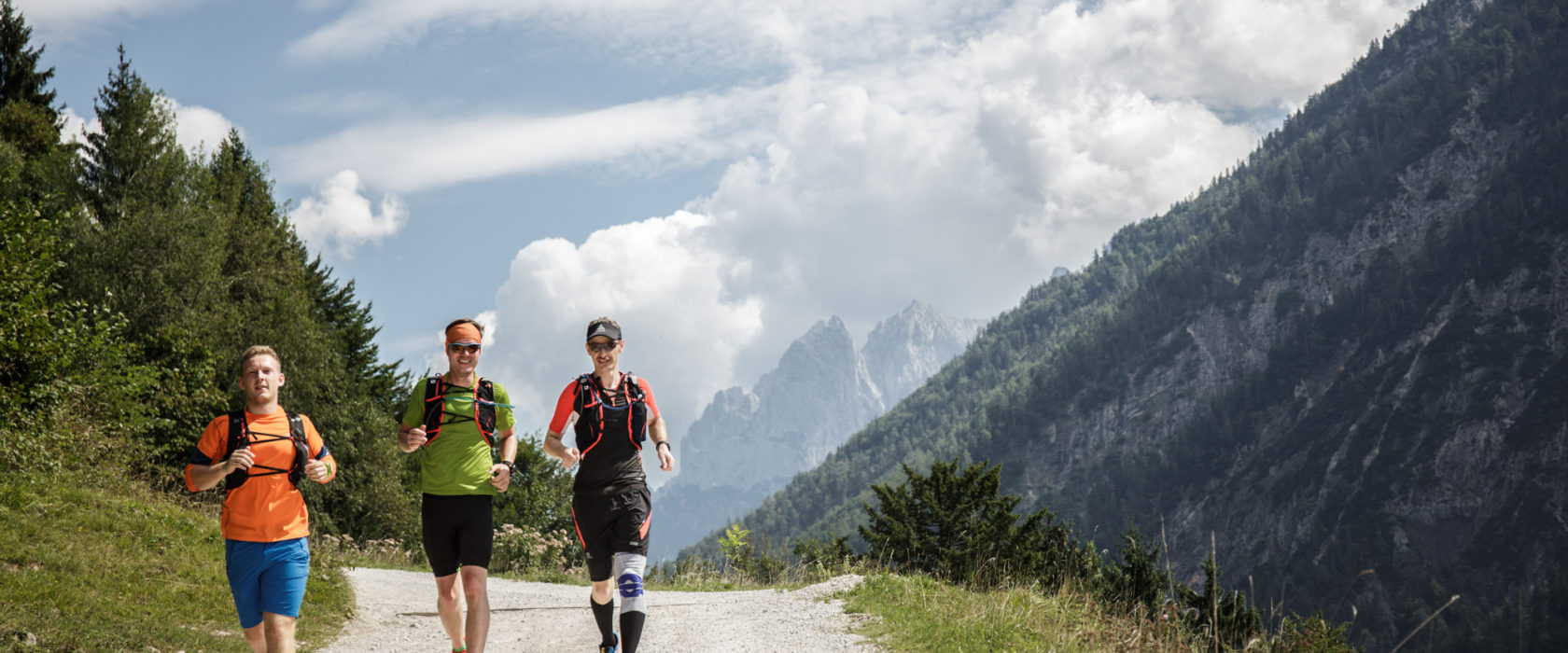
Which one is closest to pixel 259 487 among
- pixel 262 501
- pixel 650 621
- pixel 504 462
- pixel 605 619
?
pixel 262 501

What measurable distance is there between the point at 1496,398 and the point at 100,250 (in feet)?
715

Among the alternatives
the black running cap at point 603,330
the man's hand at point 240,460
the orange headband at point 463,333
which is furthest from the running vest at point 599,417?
the man's hand at point 240,460

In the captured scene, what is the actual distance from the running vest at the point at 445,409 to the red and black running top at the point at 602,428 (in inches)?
19.3

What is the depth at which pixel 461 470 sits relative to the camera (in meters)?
7.37

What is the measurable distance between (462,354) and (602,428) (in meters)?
A: 1.21

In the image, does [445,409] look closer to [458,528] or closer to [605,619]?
A: [458,528]

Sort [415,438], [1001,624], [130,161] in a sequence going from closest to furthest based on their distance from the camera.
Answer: [415,438] < [1001,624] < [130,161]

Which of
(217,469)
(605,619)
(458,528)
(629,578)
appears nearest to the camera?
(217,469)

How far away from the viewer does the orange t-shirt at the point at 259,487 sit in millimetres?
6309

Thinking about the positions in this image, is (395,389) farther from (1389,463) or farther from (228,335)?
(1389,463)

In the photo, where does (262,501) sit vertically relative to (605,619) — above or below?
above

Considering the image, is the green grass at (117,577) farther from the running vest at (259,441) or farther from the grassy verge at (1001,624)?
the grassy verge at (1001,624)

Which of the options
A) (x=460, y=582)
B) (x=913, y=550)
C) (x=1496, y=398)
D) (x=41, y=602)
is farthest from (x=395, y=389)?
(x=1496, y=398)

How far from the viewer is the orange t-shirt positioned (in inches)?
248
